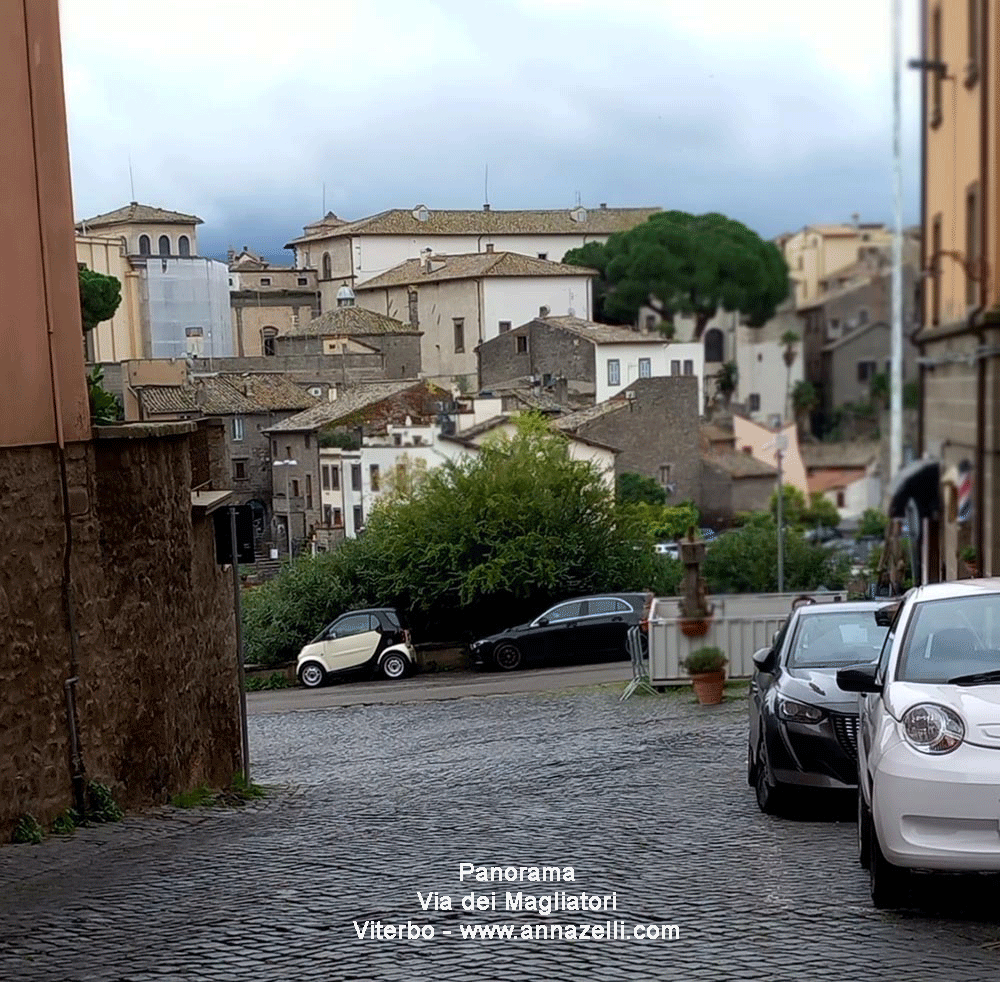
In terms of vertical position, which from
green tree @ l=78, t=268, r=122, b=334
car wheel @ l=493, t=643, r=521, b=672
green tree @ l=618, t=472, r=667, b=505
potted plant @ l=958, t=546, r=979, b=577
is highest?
green tree @ l=78, t=268, r=122, b=334

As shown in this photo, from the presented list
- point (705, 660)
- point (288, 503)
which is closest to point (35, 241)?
point (705, 660)

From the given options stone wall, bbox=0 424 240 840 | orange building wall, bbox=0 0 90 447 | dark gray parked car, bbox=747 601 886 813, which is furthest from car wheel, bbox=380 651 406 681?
dark gray parked car, bbox=747 601 886 813

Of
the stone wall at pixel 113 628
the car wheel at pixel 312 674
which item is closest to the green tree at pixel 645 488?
the stone wall at pixel 113 628

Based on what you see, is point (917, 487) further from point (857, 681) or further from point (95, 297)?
point (95, 297)

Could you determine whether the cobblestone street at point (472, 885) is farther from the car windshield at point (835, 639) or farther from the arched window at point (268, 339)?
the arched window at point (268, 339)

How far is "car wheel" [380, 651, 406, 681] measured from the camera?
3391 centimetres

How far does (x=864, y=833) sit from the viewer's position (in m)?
8.10

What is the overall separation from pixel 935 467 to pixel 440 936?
11.7ft

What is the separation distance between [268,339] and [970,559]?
1676 centimetres

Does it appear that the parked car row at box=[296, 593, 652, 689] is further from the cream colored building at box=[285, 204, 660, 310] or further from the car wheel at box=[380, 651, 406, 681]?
the cream colored building at box=[285, 204, 660, 310]

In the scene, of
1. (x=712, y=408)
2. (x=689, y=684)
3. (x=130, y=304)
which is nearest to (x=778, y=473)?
(x=712, y=408)

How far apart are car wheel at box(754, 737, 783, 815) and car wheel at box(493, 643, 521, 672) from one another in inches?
864

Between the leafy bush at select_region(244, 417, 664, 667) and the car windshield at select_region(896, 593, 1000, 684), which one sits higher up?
the car windshield at select_region(896, 593, 1000, 684)

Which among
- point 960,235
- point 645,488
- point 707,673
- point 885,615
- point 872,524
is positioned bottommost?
point 707,673
